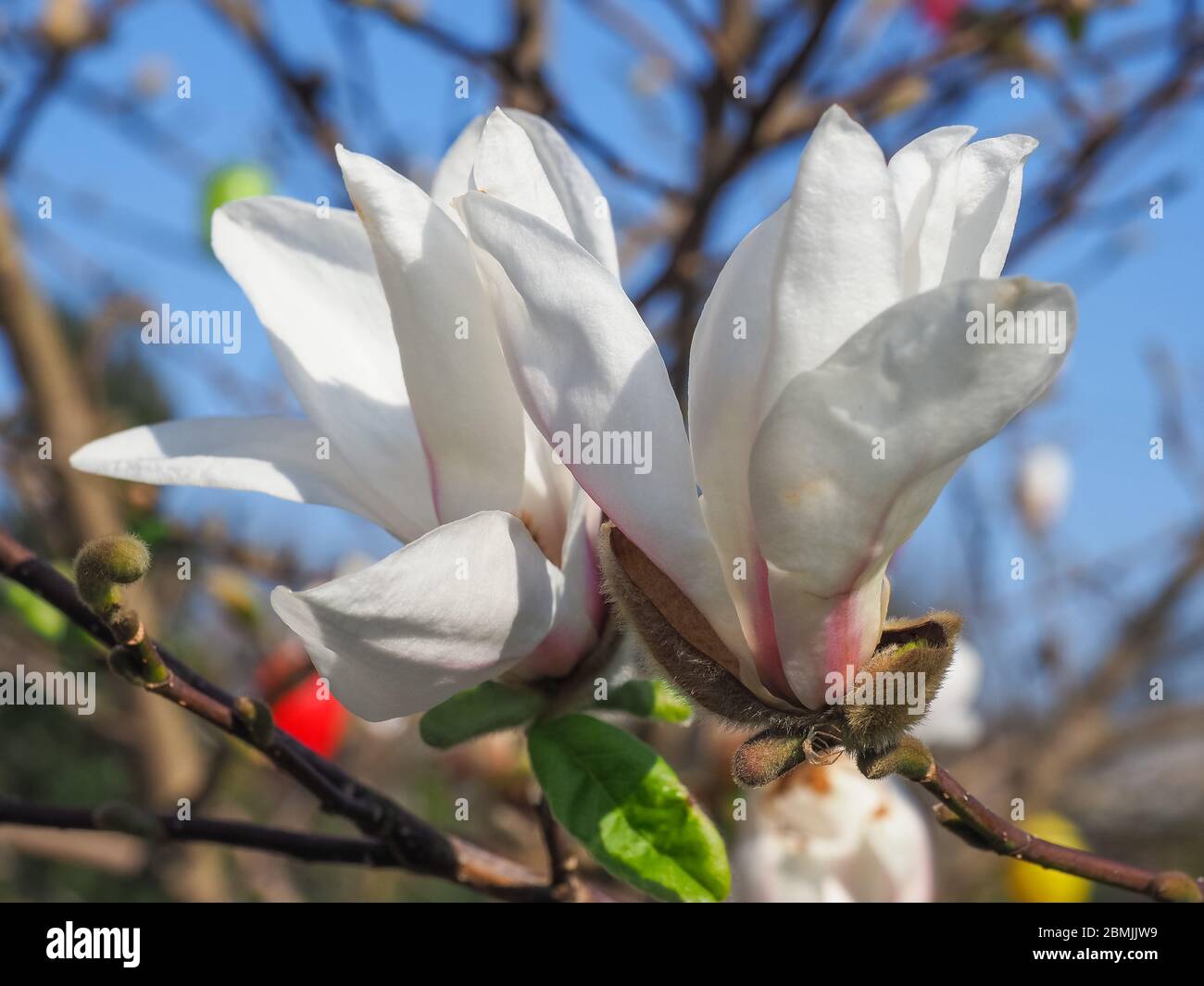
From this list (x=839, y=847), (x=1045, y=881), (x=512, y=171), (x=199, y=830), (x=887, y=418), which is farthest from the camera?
(x=1045, y=881)

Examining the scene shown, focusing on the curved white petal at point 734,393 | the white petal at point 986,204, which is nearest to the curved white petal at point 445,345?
the curved white petal at point 734,393

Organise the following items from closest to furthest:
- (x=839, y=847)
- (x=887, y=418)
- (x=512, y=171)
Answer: (x=887, y=418), (x=512, y=171), (x=839, y=847)

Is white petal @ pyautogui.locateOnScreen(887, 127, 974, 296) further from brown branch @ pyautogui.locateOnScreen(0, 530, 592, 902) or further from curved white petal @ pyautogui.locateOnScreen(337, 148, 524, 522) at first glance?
brown branch @ pyautogui.locateOnScreen(0, 530, 592, 902)

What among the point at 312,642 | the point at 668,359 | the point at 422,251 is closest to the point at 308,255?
the point at 422,251

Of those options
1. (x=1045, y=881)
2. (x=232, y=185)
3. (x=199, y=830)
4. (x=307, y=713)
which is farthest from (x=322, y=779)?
(x=232, y=185)

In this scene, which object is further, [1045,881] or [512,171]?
[1045,881]

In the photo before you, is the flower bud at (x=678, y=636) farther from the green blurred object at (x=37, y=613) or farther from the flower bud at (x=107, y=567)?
the green blurred object at (x=37, y=613)

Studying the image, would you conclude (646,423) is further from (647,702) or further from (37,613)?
(37,613)
